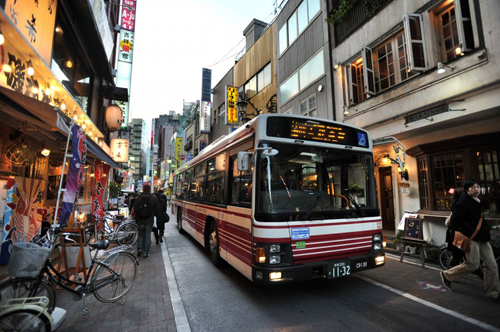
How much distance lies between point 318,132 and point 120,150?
14.6 meters

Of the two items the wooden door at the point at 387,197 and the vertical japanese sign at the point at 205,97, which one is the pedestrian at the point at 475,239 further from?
the vertical japanese sign at the point at 205,97

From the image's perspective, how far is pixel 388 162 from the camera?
9016mm

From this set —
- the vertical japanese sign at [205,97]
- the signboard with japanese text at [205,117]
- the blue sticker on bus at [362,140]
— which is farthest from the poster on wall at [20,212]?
the signboard with japanese text at [205,117]

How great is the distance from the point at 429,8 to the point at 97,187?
13.0 m

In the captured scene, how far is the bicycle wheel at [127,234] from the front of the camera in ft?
28.3

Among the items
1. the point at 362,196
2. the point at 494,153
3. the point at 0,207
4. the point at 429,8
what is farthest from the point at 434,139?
the point at 0,207

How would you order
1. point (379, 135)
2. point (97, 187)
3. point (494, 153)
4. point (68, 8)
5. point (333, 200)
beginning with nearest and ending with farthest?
point (333, 200) < point (494, 153) < point (68, 8) < point (379, 135) < point (97, 187)

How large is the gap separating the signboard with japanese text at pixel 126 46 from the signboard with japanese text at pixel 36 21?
8.92 metres

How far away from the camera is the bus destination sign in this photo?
429 cm

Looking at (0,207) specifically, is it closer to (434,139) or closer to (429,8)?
(434,139)

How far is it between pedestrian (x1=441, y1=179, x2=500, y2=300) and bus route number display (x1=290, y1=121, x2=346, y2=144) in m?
2.22

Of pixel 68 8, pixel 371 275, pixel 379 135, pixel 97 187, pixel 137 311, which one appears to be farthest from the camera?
pixel 97 187

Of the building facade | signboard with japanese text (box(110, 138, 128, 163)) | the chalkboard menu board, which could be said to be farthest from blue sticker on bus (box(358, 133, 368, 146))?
signboard with japanese text (box(110, 138, 128, 163))

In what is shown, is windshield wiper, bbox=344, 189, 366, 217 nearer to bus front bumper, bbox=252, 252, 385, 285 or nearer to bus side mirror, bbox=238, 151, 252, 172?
bus front bumper, bbox=252, 252, 385, 285
